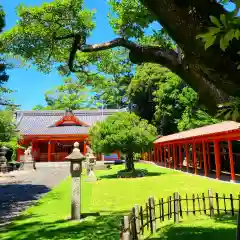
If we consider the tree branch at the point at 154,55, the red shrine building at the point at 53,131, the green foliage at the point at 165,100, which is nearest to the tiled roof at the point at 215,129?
the tree branch at the point at 154,55

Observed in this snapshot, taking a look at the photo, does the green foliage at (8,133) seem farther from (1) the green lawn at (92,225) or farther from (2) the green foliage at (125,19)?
(2) the green foliage at (125,19)

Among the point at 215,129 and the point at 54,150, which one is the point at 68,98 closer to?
the point at 54,150

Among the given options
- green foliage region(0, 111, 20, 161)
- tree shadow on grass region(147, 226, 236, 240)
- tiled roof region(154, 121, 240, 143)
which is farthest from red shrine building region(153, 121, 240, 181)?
green foliage region(0, 111, 20, 161)

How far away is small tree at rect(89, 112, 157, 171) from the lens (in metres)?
19.4

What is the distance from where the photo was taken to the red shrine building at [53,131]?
3931 cm

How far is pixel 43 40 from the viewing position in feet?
32.0

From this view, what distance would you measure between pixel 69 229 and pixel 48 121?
3891cm

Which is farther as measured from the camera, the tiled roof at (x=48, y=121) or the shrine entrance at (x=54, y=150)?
the tiled roof at (x=48, y=121)

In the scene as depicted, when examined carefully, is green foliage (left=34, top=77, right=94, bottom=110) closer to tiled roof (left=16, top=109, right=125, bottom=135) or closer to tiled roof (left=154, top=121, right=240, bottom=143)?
tiled roof (left=16, top=109, right=125, bottom=135)

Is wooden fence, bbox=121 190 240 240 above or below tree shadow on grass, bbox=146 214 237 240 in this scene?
above

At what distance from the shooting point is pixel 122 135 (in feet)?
63.0

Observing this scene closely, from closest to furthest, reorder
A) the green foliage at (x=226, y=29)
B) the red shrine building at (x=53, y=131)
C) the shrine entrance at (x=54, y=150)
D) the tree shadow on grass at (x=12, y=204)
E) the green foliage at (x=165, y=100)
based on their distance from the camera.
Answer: the green foliage at (x=226, y=29), the tree shadow on grass at (x=12, y=204), the green foliage at (x=165, y=100), the red shrine building at (x=53, y=131), the shrine entrance at (x=54, y=150)

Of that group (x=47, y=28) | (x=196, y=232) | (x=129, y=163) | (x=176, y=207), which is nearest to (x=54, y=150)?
(x=129, y=163)

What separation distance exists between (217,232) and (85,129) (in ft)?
118
